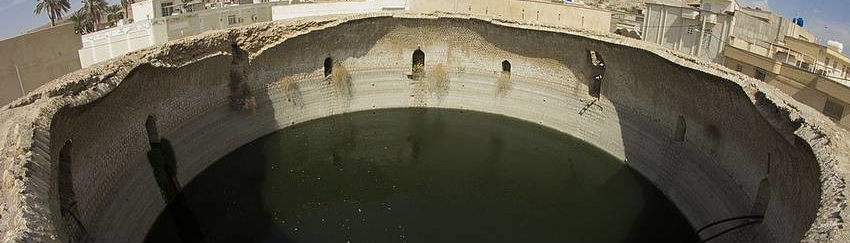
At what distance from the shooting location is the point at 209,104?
15.2 meters

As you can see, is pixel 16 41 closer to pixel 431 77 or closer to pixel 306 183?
pixel 306 183

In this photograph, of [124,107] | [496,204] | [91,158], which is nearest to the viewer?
[91,158]

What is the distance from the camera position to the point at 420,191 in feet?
46.5

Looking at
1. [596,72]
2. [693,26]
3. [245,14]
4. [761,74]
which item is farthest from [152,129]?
[761,74]

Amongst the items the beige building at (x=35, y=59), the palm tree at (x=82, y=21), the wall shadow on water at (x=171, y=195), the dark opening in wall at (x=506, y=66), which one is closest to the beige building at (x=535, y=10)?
the dark opening in wall at (x=506, y=66)

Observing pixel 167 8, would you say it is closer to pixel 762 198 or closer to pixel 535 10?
pixel 535 10

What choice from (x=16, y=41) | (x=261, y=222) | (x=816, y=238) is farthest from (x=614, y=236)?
(x=16, y=41)

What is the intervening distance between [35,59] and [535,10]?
1330 cm

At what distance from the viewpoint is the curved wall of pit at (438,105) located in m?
9.22

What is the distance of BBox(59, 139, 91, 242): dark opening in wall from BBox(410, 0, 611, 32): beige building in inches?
523

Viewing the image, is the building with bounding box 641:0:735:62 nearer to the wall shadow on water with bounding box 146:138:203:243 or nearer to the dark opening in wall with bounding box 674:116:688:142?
the dark opening in wall with bounding box 674:116:688:142

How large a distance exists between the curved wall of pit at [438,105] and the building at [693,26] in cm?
168

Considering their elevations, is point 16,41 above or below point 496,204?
above

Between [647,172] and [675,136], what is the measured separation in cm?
149
